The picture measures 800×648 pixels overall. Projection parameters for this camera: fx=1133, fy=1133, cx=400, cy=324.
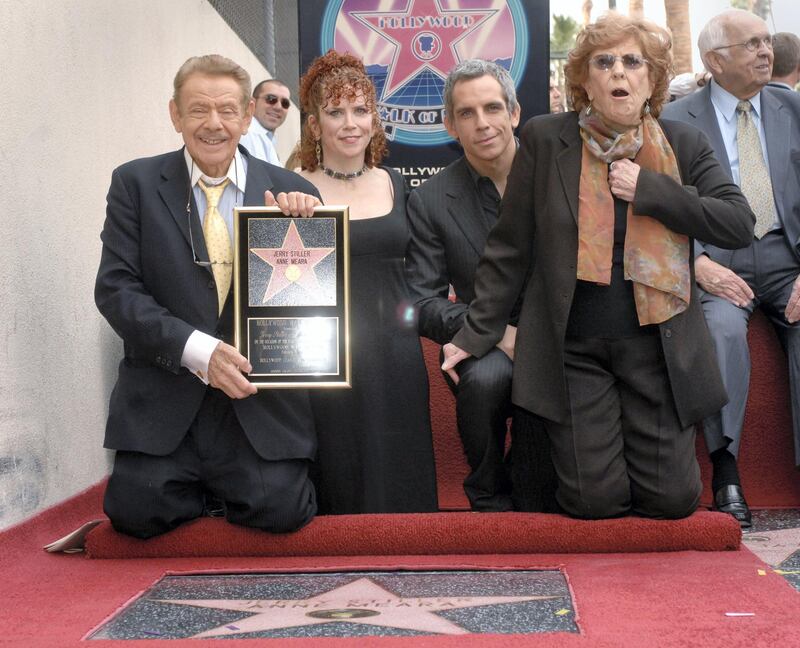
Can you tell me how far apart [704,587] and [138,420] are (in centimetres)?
179

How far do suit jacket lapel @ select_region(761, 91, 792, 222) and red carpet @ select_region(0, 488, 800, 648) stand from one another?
1797 millimetres

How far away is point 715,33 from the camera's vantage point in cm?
510

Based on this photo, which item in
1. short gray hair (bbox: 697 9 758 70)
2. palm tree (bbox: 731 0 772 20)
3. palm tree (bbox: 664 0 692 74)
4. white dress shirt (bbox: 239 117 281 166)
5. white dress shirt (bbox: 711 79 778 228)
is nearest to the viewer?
white dress shirt (bbox: 711 79 778 228)

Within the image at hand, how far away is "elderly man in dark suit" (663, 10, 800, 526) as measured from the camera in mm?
4258

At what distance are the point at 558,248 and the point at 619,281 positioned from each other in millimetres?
238

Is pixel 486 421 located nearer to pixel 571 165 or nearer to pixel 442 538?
pixel 442 538

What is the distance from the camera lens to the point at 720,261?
4582mm

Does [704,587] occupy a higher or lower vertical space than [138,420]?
lower

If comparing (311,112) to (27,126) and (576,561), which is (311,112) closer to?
(27,126)

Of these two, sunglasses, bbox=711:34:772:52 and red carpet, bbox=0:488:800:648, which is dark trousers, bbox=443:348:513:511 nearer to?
red carpet, bbox=0:488:800:648

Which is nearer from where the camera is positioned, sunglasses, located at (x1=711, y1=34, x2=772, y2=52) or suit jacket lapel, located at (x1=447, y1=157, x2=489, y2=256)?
suit jacket lapel, located at (x1=447, y1=157, x2=489, y2=256)

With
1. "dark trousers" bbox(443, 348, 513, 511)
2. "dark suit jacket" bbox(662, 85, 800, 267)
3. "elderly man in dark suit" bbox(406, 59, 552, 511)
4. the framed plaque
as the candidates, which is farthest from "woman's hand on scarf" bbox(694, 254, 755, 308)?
the framed plaque

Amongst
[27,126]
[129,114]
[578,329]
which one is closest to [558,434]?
[578,329]

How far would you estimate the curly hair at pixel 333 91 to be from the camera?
4.22 meters
